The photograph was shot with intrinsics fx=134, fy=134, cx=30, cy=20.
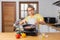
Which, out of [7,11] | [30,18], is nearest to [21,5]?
[7,11]

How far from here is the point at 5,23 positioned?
Result: 582cm

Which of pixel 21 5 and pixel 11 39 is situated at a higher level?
pixel 21 5

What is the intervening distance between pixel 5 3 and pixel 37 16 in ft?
13.0

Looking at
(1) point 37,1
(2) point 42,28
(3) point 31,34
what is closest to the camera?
(3) point 31,34

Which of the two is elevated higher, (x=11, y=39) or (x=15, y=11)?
(x=15, y=11)

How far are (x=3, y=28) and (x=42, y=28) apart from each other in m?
1.90

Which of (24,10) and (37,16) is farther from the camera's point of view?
(24,10)

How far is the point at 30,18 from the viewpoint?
6.73ft

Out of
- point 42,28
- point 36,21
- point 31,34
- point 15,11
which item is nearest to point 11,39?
point 31,34

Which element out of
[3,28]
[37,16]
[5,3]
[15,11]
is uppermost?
[5,3]

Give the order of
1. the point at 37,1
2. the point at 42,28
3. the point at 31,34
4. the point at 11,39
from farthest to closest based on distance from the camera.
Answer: the point at 37,1 < the point at 42,28 < the point at 31,34 < the point at 11,39

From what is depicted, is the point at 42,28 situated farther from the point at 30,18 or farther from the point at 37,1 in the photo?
the point at 30,18

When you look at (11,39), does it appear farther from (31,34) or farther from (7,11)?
(7,11)

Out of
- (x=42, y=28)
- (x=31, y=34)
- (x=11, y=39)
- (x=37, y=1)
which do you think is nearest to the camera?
(x=11, y=39)
